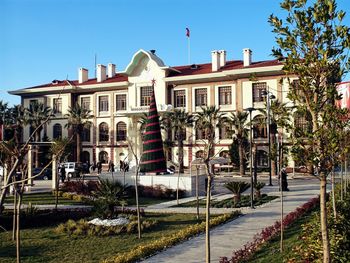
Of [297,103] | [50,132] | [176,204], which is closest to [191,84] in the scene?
[50,132]

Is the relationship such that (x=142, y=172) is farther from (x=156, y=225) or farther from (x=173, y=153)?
(x=173, y=153)

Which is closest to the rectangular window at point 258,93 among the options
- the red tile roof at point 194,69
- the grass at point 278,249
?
the red tile roof at point 194,69

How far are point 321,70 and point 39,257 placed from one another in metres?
8.09

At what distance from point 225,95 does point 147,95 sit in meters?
10.0

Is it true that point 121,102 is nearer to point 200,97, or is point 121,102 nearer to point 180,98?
point 180,98

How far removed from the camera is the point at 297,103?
7090mm

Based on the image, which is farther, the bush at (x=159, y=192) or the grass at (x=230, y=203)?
the bush at (x=159, y=192)

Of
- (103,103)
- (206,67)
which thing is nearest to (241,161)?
(206,67)

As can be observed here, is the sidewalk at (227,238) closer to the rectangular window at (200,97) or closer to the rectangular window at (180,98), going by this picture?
the rectangular window at (200,97)

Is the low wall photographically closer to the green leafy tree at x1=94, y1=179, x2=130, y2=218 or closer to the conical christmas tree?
the conical christmas tree

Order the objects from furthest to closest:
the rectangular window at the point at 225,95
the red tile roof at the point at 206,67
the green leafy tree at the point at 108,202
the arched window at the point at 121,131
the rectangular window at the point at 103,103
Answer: the rectangular window at the point at 103,103 → the arched window at the point at 121,131 → the rectangular window at the point at 225,95 → the red tile roof at the point at 206,67 → the green leafy tree at the point at 108,202

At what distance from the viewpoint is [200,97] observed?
5053cm

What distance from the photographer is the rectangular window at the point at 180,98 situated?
51.5 meters

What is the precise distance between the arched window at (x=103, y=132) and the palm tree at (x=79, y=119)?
5.48 ft
